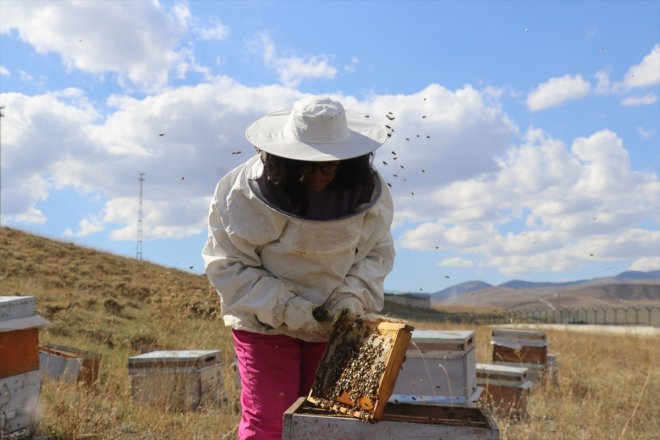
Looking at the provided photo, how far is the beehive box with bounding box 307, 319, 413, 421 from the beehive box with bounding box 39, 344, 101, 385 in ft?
14.1

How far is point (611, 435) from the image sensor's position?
530 cm

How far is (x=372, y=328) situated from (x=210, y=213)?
106 cm

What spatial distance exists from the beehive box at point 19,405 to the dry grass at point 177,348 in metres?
0.16

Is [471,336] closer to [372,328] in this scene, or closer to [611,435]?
[611,435]

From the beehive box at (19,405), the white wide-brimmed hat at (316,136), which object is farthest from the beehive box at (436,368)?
the beehive box at (19,405)

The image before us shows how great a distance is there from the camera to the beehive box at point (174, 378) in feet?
19.9

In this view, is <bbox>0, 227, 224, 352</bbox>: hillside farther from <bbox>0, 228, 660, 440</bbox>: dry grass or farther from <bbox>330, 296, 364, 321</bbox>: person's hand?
<bbox>330, 296, 364, 321</bbox>: person's hand

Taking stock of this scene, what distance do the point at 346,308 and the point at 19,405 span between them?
286 centimetres

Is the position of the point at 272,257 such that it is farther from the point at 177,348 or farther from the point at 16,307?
the point at 177,348

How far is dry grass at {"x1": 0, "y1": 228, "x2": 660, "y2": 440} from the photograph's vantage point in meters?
4.91

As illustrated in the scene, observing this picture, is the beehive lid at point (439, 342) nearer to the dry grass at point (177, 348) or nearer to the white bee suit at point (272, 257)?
the dry grass at point (177, 348)

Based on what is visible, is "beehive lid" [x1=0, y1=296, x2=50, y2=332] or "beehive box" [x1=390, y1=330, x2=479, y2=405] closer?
"beehive lid" [x1=0, y1=296, x2=50, y2=332]

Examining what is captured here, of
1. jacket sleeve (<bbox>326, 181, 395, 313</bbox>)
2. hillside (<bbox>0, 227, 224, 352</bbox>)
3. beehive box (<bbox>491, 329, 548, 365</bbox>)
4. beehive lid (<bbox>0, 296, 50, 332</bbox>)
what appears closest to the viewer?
jacket sleeve (<bbox>326, 181, 395, 313</bbox>)

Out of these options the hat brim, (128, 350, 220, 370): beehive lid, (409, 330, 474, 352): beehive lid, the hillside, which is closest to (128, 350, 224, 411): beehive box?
(128, 350, 220, 370): beehive lid
